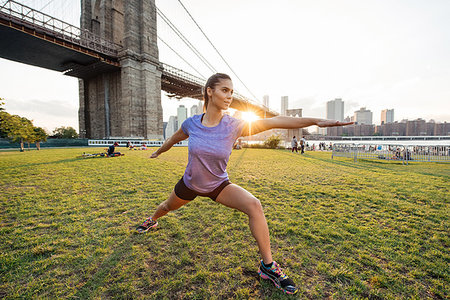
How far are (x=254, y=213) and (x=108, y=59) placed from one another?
31820 mm

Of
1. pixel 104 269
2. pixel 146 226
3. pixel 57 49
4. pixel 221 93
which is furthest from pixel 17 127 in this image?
pixel 221 93

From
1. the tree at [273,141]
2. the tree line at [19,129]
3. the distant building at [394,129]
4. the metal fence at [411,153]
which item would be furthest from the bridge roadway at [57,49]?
the distant building at [394,129]

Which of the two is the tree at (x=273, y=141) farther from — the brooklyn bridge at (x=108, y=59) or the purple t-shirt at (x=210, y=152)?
the purple t-shirt at (x=210, y=152)

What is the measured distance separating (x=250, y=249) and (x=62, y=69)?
1581 inches

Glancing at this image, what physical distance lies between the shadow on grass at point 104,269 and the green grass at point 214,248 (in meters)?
0.01

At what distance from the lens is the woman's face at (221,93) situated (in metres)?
1.72

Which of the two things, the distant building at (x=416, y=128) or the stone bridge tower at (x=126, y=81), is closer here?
the stone bridge tower at (x=126, y=81)

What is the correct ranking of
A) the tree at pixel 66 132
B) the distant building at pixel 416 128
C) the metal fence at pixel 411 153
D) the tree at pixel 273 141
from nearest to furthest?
the metal fence at pixel 411 153 < the tree at pixel 273 141 < the tree at pixel 66 132 < the distant building at pixel 416 128

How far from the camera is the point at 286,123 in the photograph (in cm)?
162

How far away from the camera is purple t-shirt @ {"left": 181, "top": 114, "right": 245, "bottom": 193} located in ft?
5.44

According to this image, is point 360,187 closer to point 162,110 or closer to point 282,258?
point 282,258

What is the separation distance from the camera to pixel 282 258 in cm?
193

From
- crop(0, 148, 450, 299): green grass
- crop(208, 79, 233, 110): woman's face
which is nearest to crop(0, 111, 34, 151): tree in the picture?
crop(0, 148, 450, 299): green grass

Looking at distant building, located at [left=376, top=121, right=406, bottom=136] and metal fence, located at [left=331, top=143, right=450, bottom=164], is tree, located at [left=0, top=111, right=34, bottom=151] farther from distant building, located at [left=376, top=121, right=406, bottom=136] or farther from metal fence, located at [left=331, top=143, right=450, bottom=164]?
distant building, located at [left=376, top=121, right=406, bottom=136]
